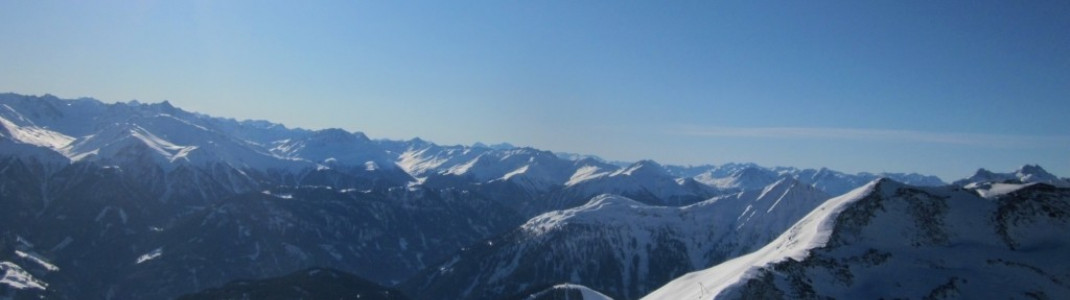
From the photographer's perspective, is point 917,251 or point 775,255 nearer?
point 917,251

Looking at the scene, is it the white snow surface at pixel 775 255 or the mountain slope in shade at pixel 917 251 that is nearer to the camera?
the mountain slope in shade at pixel 917 251

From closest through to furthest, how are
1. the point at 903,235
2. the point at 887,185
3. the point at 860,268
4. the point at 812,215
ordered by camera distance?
1. the point at 860,268
2. the point at 903,235
3. the point at 887,185
4. the point at 812,215

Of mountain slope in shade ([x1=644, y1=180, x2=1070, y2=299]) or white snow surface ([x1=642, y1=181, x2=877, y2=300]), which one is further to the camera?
white snow surface ([x1=642, y1=181, x2=877, y2=300])

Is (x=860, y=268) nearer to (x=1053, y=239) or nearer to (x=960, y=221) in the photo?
(x=960, y=221)

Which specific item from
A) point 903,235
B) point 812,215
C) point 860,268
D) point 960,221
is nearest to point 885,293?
point 860,268
